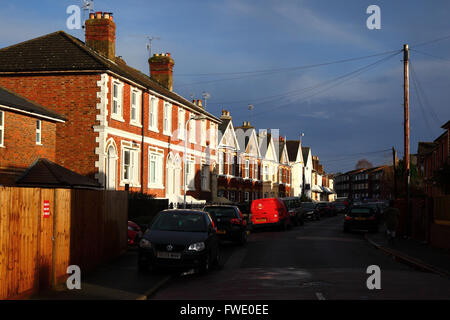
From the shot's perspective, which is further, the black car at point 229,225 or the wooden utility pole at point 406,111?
the wooden utility pole at point 406,111

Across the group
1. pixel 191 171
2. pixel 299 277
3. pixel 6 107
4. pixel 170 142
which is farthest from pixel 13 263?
pixel 191 171

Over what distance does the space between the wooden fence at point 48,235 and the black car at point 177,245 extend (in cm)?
153

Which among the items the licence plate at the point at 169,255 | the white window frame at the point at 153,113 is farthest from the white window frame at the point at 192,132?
the licence plate at the point at 169,255

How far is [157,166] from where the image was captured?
37625mm

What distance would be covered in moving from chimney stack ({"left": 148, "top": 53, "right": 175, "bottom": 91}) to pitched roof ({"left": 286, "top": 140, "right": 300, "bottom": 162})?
49.3 meters

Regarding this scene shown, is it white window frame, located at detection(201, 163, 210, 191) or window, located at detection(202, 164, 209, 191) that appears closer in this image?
white window frame, located at detection(201, 163, 210, 191)

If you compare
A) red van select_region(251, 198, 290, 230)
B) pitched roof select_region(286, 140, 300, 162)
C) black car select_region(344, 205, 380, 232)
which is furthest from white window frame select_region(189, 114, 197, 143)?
pitched roof select_region(286, 140, 300, 162)

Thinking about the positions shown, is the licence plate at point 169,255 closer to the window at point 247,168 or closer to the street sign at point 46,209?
the street sign at point 46,209

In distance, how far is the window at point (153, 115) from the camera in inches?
1433

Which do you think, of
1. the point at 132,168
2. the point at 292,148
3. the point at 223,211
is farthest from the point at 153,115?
the point at 292,148

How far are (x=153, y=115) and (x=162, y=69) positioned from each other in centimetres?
922

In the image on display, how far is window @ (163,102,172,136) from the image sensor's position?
1532 inches

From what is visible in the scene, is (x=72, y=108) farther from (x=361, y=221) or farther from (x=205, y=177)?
(x=205, y=177)

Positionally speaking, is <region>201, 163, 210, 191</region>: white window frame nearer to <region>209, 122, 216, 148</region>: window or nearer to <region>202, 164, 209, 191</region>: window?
<region>202, 164, 209, 191</region>: window
